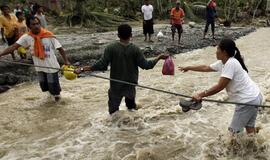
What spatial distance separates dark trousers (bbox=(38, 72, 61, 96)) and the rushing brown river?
1.16 feet

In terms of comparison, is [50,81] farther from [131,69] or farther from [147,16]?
[147,16]

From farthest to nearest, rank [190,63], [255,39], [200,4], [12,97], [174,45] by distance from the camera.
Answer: [200,4], [255,39], [174,45], [190,63], [12,97]

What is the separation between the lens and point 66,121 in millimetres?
6434

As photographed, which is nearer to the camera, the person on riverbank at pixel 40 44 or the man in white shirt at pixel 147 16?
the person on riverbank at pixel 40 44

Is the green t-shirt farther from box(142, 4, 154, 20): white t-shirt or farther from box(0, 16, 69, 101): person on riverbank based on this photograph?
box(142, 4, 154, 20): white t-shirt

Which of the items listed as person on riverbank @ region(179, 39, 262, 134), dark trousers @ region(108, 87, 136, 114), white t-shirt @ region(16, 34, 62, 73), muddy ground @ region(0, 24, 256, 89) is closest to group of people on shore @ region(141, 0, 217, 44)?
muddy ground @ region(0, 24, 256, 89)

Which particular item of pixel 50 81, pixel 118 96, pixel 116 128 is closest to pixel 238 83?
pixel 118 96

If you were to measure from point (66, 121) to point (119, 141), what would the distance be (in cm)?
132

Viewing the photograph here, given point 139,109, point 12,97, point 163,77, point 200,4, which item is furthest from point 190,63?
point 200,4

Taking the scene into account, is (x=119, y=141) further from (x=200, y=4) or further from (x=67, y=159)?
(x=200, y=4)

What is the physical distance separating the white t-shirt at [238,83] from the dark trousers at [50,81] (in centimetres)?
346

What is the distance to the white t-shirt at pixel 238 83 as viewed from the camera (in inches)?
161

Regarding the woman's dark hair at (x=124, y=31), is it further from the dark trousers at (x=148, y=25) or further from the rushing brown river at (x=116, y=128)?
the dark trousers at (x=148, y=25)

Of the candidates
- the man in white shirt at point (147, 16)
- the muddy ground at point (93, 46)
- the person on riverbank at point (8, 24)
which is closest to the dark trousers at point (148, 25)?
the man in white shirt at point (147, 16)
